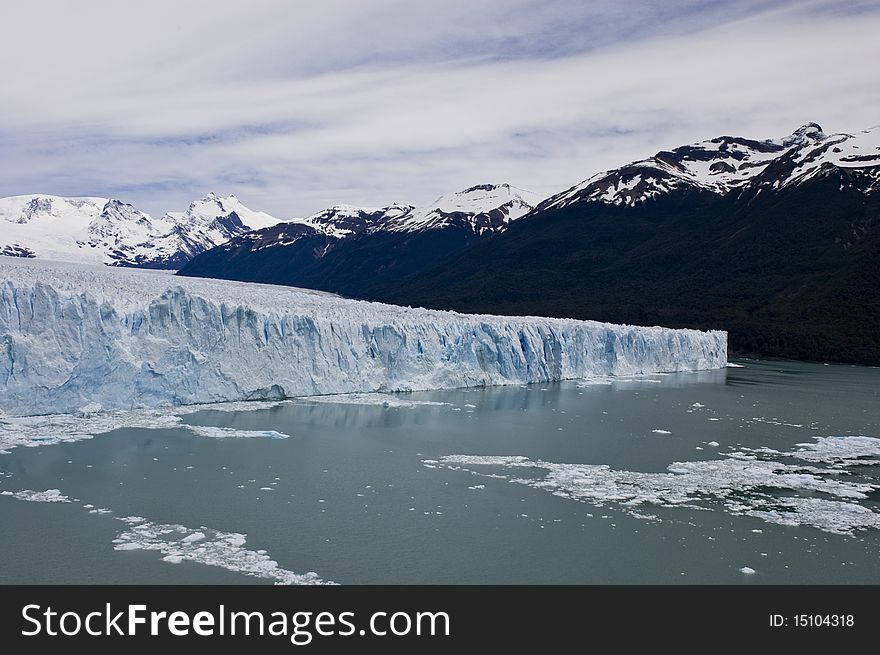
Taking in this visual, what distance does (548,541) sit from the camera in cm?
836

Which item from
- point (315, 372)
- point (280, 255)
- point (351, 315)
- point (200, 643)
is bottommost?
point (200, 643)

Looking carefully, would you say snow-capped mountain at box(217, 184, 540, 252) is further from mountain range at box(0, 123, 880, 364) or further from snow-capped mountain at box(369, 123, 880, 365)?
snow-capped mountain at box(369, 123, 880, 365)

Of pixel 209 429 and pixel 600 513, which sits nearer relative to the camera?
pixel 600 513

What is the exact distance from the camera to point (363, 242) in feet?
392

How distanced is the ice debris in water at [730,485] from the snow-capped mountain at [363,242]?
271 ft

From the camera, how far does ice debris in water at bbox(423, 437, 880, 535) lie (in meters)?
9.63

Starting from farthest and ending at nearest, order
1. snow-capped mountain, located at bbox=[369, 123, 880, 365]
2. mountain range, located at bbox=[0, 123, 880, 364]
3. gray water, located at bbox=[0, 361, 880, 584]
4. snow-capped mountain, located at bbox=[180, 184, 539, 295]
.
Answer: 1. snow-capped mountain, located at bbox=[180, 184, 539, 295]
2. mountain range, located at bbox=[0, 123, 880, 364]
3. snow-capped mountain, located at bbox=[369, 123, 880, 365]
4. gray water, located at bbox=[0, 361, 880, 584]

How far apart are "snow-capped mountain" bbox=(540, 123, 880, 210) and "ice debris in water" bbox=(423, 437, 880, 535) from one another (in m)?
60.4

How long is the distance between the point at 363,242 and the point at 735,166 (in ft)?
188

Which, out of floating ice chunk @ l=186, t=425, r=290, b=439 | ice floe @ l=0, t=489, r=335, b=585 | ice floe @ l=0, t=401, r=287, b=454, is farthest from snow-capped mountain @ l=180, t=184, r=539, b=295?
ice floe @ l=0, t=489, r=335, b=585

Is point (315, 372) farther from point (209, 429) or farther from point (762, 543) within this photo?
point (762, 543)

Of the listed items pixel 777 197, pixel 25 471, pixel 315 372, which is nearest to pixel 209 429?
pixel 25 471

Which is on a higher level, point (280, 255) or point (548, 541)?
point (280, 255)

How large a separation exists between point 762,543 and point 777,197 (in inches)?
2661
